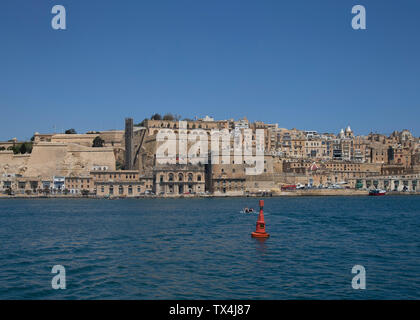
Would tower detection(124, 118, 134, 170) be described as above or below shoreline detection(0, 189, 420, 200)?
above

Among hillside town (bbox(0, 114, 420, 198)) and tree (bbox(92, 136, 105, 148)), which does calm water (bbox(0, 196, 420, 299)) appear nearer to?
hillside town (bbox(0, 114, 420, 198))

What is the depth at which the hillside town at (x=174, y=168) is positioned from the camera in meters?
57.6

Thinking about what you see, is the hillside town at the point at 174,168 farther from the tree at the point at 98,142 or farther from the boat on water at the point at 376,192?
the boat on water at the point at 376,192

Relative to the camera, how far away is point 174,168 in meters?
56.5

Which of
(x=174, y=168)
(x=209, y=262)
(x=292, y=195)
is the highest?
(x=174, y=168)

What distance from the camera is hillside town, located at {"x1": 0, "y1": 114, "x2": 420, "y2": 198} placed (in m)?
57.6

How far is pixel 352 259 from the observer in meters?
13.1

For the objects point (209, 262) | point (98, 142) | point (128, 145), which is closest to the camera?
point (209, 262)

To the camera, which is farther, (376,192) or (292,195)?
(376,192)
